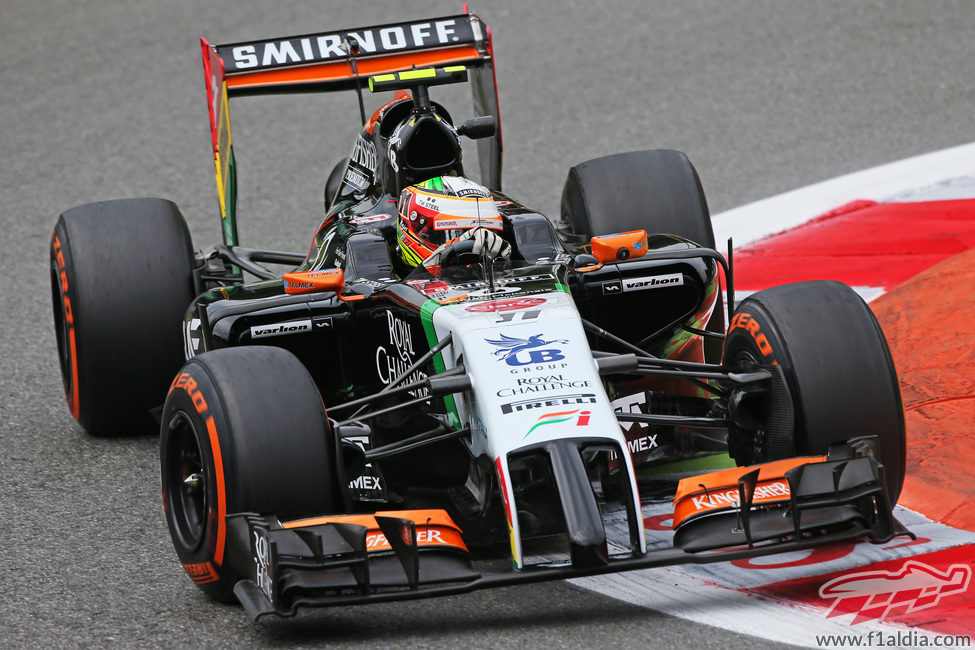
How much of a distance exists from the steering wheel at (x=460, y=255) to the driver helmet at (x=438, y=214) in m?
0.08

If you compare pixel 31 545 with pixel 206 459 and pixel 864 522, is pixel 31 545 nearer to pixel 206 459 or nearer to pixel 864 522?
pixel 206 459

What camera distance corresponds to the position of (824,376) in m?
4.93

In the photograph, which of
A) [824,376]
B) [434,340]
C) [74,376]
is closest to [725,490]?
[824,376]

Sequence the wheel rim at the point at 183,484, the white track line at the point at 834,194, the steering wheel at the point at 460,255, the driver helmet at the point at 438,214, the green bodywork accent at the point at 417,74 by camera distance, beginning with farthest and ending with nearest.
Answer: the white track line at the point at 834,194
the green bodywork accent at the point at 417,74
the driver helmet at the point at 438,214
the steering wheel at the point at 460,255
the wheel rim at the point at 183,484

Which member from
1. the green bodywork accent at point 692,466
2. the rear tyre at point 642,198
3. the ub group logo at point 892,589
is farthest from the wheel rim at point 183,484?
the rear tyre at point 642,198

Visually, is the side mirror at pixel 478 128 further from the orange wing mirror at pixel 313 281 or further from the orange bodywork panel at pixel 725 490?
the orange bodywork panel at pixel 725 490

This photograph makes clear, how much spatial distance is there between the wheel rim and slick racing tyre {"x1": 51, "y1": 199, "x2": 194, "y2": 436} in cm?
160

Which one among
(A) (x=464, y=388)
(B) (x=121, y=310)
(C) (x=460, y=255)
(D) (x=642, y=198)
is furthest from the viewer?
(D) (x=642, y=198)

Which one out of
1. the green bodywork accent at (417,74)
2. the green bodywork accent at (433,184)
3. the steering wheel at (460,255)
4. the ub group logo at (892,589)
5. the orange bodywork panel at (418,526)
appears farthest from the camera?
the green bodywork accent at (417,74)

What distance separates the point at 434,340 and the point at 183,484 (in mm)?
1044

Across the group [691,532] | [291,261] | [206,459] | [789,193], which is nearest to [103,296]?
[291,261]

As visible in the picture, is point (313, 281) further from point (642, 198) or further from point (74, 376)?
point (642, 198)

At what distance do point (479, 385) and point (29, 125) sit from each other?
9.15m

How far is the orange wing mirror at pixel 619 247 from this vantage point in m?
5.85
